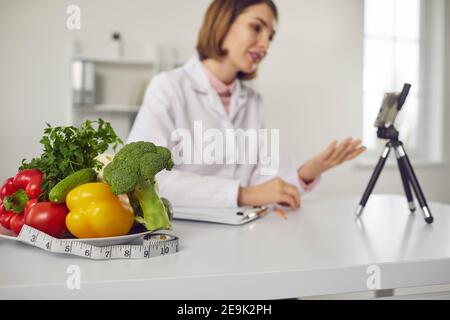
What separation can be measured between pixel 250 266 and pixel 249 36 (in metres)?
1.21

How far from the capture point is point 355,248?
633 mm

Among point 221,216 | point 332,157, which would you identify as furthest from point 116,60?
point 221,216

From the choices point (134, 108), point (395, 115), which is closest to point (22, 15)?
point (134, 108)

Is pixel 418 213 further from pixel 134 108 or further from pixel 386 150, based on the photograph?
pixel 134 108

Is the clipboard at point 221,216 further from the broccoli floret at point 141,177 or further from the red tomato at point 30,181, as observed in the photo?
the red tomato at point 30,181

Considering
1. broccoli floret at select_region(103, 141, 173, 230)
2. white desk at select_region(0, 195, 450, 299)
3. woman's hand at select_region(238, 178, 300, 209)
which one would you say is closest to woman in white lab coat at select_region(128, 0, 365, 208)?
woman's hand at select_region(238, 178, 300, 209)

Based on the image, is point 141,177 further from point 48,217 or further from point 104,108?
point 104,108

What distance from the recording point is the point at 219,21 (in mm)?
1598

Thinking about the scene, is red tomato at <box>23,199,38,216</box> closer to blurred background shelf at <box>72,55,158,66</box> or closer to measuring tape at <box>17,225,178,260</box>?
measuring tape at <box>17,225,178,260</box>

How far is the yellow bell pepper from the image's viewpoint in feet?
1.86

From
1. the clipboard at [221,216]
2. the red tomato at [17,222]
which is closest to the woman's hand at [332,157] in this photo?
the clipboard at [221,216]
